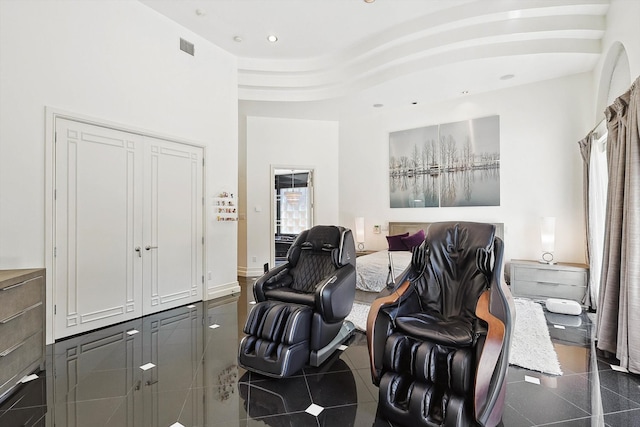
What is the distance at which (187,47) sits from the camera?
472 cm

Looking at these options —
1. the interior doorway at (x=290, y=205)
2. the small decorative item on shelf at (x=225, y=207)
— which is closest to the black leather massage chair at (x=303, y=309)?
the small decorative item on shelf at (x=225, y=207)

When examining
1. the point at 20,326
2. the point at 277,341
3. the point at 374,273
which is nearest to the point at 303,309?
the point at 277,341

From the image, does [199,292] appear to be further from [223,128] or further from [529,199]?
[529,199]

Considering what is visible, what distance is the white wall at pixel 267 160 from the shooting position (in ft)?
22.8

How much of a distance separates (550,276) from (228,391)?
472 centimetres

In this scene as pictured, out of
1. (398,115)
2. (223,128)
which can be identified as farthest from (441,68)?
(223,128)

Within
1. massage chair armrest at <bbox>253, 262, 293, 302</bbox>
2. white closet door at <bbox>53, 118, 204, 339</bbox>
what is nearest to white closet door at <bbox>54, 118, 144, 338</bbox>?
white closet door at <bbox>53, 118, 204, 339</bbox>

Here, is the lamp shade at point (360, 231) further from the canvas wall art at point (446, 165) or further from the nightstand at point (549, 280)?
the nightstand at point (549, 280)

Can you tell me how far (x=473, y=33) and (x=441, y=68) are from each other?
1.88 ft

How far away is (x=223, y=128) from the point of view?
17.3 ft

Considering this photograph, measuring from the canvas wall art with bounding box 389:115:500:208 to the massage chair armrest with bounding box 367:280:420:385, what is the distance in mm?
4147

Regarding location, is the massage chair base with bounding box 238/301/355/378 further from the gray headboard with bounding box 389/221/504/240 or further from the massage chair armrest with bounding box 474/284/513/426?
the gray headboard with bounding box 389/221/504/240

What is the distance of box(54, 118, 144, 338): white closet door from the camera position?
11.3 ft

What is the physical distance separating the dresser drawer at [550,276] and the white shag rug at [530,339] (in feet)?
1.32
